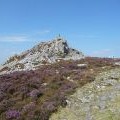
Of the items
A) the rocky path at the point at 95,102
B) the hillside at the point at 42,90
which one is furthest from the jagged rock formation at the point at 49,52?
the rocky path at the point at 95,102

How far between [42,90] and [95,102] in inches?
203

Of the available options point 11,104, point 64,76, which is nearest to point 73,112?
point 11,104

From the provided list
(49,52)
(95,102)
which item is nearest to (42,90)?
(95,102)

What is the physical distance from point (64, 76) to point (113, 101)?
26.9 ft

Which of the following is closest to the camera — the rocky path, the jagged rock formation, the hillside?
the rocky path

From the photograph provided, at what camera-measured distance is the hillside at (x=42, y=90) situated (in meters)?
22.0

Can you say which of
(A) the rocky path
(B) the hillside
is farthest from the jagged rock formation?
(A) the rocky path

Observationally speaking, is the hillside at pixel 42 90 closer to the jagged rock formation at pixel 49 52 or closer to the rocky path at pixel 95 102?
the rocky path at pixel 95 102

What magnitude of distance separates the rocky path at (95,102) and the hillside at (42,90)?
0.27 feet

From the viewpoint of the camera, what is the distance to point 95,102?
22.5m

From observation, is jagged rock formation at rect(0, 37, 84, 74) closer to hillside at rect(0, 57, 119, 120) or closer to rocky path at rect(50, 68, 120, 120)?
hillside at rect(0, 57, 119, 120)

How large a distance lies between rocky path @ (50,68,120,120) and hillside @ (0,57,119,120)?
0.27 feet

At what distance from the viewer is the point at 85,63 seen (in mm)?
35188

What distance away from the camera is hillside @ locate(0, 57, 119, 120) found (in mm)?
21953
